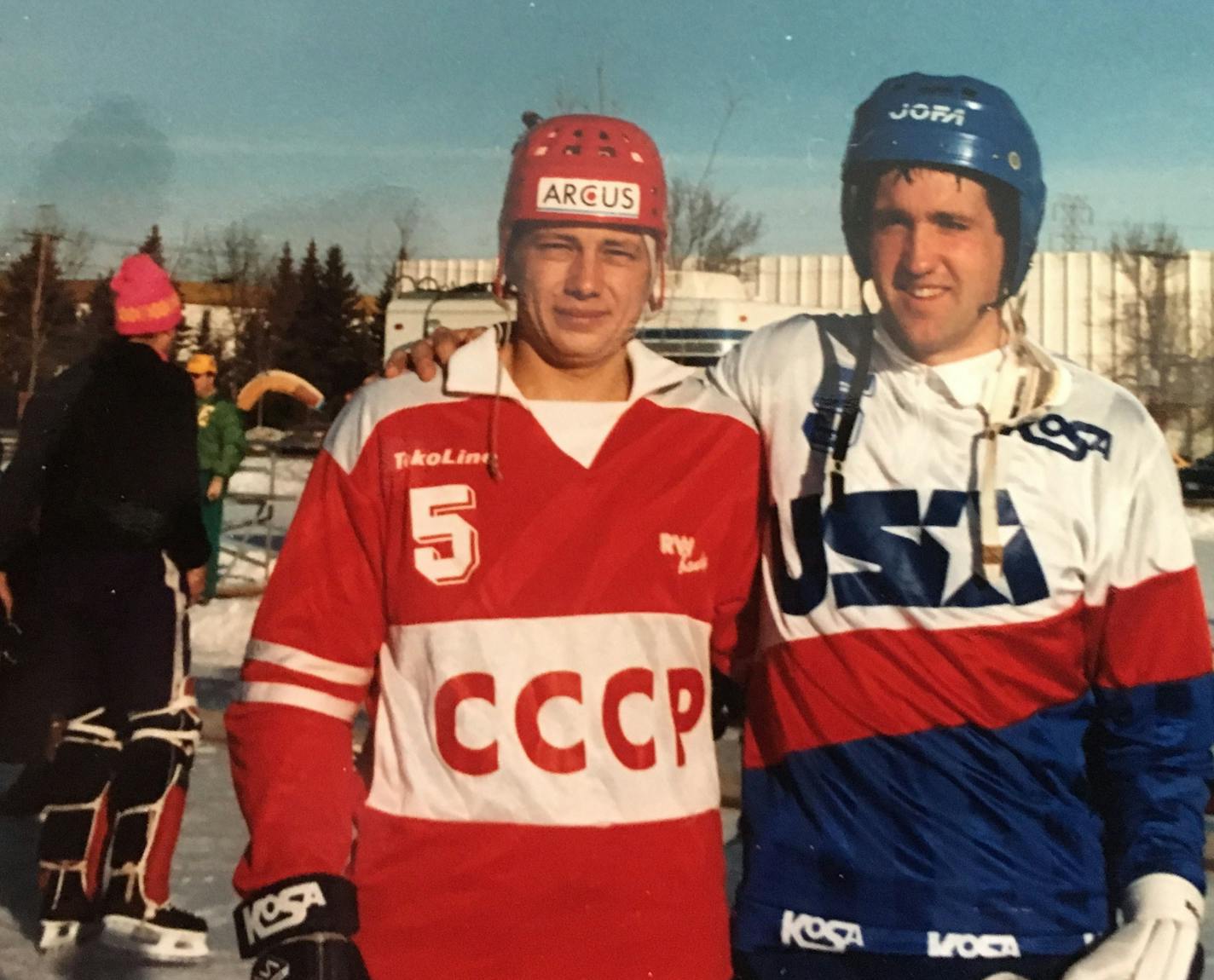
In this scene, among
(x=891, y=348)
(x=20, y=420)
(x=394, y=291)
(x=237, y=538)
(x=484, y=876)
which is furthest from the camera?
(x=237, y=538)

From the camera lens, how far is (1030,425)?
192cm

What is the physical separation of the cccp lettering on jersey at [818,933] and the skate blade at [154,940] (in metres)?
2.29

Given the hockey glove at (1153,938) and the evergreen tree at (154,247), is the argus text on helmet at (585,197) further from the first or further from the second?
the evergreen tree at (154,247)

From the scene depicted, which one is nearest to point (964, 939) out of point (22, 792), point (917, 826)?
point (917, 826)

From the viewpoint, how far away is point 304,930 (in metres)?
1.72

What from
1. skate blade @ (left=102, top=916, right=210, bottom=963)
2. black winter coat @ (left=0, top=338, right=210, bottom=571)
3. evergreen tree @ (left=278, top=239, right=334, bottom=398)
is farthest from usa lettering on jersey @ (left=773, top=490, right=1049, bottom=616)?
evergreen tree @ (left=278, top=239, right=334, bottom=398)

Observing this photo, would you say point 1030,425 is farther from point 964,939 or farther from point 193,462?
point 193,462

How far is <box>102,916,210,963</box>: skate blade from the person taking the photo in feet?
12.1

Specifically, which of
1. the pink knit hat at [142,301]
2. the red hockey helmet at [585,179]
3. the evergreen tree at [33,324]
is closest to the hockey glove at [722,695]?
the red hockey helmet at [585,179]

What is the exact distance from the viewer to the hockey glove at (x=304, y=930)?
171cm

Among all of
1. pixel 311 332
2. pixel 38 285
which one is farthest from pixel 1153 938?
pixel 38 285

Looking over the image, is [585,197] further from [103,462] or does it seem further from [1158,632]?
[103,462]

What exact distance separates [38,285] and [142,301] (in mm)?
1409

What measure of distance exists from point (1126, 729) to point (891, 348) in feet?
2.02
